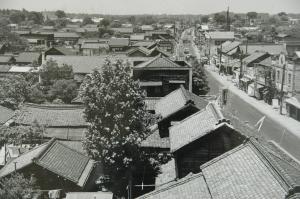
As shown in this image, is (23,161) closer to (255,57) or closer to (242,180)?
(242,180)

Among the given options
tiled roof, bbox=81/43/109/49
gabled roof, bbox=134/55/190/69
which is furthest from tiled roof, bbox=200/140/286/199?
tiled roof, bbox=81/43/109/49

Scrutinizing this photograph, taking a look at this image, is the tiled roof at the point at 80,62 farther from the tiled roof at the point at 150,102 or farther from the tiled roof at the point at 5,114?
the tiled roof at the point at 150,102

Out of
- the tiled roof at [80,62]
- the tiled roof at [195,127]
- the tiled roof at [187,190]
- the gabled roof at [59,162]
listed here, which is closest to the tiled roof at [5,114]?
the gabled roof at [59,162]

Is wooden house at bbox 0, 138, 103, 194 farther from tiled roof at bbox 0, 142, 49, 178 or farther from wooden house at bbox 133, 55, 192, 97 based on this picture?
wooden house at bbox 133, 55, 192, 97

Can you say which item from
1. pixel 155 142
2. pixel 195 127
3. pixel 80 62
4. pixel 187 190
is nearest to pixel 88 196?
pixel 187 190

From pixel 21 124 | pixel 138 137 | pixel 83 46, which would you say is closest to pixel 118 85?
pixel 138 137

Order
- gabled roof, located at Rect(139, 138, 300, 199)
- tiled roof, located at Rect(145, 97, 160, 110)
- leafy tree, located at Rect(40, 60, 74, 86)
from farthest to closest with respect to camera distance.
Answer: leafy tree, located at Rect(40, 60, 74, 86)
tiled roof, located at Rect(145, 97, 160, 110)
gabled roof, located at Rect(139, 138, 300, 199)
